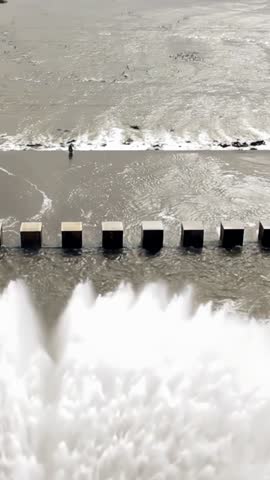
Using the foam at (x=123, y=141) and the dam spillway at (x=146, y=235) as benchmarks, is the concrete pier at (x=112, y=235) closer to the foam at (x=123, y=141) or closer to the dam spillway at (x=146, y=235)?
the dam spillway at (x=146, y=235)

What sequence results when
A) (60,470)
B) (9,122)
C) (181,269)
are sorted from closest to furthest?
(60,470)
(181,269)
(9,122)

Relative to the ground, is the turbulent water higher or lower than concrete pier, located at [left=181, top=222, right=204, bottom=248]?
higher

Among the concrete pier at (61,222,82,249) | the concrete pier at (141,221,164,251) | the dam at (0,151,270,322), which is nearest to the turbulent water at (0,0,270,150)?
the dam at (0,151,270,322)

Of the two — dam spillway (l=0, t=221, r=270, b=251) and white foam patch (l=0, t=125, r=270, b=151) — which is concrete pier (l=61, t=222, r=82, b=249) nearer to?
dam spillway (l=0, t=221, r=270, b=251)

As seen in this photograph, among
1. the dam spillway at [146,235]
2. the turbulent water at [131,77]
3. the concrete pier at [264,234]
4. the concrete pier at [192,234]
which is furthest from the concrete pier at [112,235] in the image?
the turbulent water at [131,77]

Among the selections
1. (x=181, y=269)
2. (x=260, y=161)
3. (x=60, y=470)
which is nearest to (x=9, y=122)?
(x=260, y=161)

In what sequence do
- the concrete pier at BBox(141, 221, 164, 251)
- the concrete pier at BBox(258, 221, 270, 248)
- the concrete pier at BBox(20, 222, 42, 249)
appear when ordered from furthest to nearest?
the concrete pier at BBox(258, 221, 270, 248), the concrete pier at BBox(141, 221, 164, 251), the concrete pier at BBox(20, 222, 42, 249)

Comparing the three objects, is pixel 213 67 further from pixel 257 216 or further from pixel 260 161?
pixel 257 216
